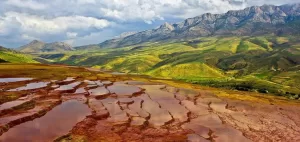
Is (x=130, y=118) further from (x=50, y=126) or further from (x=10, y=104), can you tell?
(x=10, y=104)

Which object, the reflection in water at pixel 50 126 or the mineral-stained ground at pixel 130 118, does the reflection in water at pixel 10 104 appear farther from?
the reflection in water at pixel 50 126

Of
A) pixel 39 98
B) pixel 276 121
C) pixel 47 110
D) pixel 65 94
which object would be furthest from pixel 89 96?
pixel 276 121

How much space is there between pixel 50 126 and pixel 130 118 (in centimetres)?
1600

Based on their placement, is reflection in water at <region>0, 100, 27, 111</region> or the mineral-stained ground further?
reflection in water at <region>0, 100, 27, 111</region>

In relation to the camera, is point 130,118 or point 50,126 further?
point 130,118

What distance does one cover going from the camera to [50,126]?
5072cm

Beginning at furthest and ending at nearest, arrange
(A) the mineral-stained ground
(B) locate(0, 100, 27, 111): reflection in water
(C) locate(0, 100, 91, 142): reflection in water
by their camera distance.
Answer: (B) locate(0, 100, 27, 111): reflection in water
(A) the mineral-stained ground
(C) locate(0, 100, 91, 142): reflection in water

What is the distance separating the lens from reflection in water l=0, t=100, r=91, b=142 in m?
43.9

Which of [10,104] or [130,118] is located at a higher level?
[10,104]

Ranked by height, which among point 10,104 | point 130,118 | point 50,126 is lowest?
point 130,118

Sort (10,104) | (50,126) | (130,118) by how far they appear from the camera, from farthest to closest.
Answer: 1. (10,104)
2. (130,118)
3. (50,126)

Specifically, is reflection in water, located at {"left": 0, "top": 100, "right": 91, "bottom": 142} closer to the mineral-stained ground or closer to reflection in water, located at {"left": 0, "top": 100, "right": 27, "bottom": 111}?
the mineral-stained ground

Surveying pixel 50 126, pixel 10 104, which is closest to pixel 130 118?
pixel 50 126

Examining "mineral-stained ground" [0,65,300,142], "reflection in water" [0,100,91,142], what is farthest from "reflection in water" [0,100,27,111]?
"reflection in water" [0,100,91,142]
